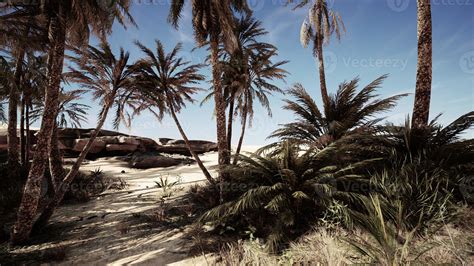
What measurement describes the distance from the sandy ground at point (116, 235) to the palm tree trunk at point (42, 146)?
26.7 inches

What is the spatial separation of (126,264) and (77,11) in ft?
23.0

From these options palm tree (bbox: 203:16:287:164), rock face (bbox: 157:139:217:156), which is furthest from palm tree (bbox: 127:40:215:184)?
rock face (bbox: 157:139:217:156)

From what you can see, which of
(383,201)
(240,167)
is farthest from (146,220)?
(383,201)

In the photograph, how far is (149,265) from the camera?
15.6 feet

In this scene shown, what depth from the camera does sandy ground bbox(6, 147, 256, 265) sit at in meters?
5.10

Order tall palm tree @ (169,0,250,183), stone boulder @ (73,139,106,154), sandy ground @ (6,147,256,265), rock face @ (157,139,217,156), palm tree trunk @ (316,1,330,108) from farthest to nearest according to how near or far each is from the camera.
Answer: rock face @ (157,139,217,156) < stone boulder @ (73,139,106,154) < palm tree trunk @ (316,1,330,108) < tall palm tree @ (169,0,250,183) < sandy ground @ (6,147,256,265)

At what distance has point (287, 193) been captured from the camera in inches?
192

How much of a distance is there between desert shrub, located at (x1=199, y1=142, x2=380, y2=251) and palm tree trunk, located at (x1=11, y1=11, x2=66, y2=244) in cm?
505

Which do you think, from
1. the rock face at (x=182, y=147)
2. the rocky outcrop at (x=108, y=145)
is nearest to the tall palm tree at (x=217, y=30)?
the rocky outcrop at (x=108, y=145)

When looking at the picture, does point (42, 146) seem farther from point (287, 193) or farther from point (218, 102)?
point (287, 193)

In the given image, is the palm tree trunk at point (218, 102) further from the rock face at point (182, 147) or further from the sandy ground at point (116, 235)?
the rock face at point (182, 147)

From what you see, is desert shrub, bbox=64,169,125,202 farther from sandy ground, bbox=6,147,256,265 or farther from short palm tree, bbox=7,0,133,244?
short palm tree, bbox=7,0,133,244

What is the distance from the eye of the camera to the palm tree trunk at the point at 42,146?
6.42 m

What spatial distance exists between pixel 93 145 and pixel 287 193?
20.6m
